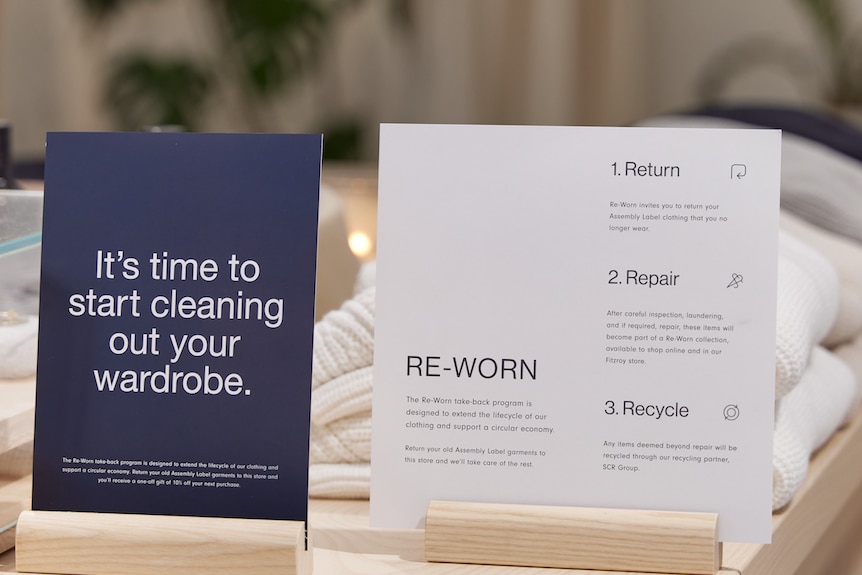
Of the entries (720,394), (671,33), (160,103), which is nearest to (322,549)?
(720,394)

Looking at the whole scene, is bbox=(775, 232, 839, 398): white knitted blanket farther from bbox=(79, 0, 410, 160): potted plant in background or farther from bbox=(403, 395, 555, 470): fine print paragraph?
bbox=(79, 0, 410, 160): potted plant in background

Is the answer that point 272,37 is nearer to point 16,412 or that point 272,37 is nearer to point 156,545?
point 16,412

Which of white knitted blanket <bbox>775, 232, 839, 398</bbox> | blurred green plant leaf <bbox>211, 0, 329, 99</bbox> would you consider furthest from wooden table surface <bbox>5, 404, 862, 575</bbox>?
A: blurred green plant leaf <bbox>211, 0, 329, 99</bbox>

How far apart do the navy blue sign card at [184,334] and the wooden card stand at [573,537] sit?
0.38 feet

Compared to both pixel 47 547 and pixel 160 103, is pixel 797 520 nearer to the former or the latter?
pixel 47 547

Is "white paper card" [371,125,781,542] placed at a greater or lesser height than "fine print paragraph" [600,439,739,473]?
greater

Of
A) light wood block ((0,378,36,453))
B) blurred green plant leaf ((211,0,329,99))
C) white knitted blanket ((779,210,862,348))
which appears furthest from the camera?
blurred green plant leaf ((211,0,329,99))

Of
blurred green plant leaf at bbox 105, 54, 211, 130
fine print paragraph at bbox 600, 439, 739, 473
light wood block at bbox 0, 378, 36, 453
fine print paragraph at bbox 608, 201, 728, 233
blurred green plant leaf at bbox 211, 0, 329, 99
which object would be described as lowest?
fine print paragraph at bbox 600, 439, 739, 473

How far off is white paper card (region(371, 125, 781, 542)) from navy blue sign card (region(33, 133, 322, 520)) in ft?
0.23

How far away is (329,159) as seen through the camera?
4484 millimetres

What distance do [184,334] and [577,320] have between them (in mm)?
291

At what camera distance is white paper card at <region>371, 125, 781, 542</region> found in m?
0.72

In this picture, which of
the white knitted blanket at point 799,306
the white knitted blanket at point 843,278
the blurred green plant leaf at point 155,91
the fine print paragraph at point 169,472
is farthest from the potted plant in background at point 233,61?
the fine print paragraph at point 169,472

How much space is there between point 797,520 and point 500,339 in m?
0.34
